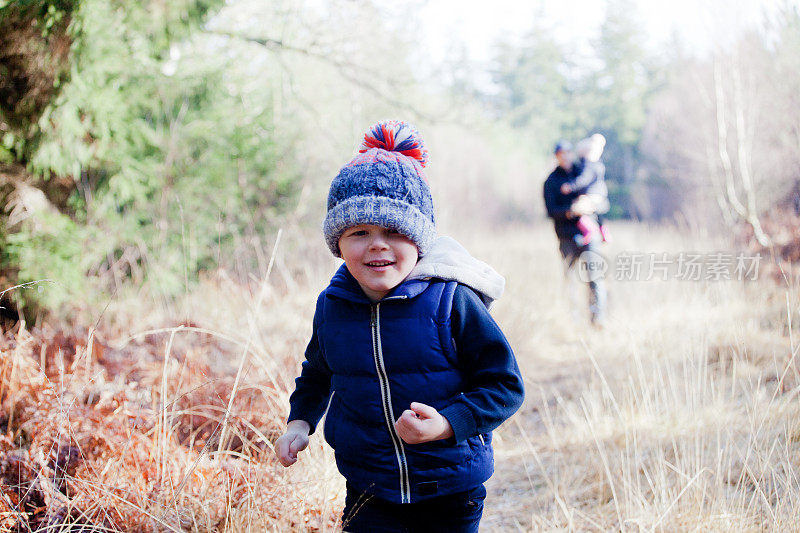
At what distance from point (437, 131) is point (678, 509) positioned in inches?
575

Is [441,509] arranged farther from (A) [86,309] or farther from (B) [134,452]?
(A) [86,309]

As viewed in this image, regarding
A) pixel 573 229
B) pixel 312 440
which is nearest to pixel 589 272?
pixel 573 229

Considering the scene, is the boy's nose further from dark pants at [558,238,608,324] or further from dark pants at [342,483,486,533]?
dark pants at [558,238,608,324]

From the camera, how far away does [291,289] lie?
5.50m

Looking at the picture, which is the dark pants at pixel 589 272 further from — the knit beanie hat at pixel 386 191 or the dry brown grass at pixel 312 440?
the knit beanie hat at pixel 386 191

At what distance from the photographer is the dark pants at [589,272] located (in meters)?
5.69

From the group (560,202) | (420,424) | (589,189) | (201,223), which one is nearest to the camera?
(420,424)

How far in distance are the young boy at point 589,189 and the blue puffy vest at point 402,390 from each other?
183 inches

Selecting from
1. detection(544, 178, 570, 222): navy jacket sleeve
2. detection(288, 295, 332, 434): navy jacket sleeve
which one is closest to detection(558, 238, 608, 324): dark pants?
detection(544, 178, 570, 222): navy jacket sleeve

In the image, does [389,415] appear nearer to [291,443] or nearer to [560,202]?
[291,443]

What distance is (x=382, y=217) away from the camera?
151 centimetres

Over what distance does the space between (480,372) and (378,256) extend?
1.19 feet

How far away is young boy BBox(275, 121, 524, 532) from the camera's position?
149cm

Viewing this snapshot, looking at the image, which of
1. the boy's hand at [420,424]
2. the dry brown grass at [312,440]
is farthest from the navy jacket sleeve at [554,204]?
the boy's hand at [420,424]
